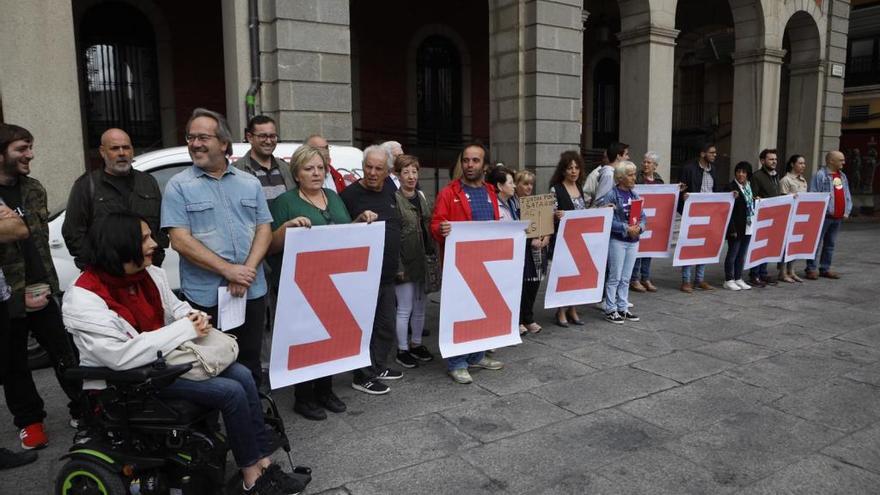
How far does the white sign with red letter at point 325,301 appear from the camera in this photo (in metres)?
3.87

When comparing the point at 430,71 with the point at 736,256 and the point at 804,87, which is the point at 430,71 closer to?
the point at 736,256

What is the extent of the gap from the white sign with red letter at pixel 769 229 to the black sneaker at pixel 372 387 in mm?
5758

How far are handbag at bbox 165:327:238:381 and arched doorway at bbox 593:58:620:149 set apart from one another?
722 inches

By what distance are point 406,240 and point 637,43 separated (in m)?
8.92

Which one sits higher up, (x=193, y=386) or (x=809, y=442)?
(x=193, y=386)

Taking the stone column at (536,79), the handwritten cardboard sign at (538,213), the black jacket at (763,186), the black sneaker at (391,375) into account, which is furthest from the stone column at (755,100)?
the black sneaker at (391,375)

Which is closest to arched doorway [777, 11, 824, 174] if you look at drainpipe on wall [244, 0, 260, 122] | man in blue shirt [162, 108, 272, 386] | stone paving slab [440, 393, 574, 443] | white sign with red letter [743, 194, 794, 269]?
white sign with red letter [743, 194, 794, 269]

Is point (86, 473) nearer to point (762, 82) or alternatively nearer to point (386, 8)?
point (386, 8)

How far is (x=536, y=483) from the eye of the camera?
128 inches

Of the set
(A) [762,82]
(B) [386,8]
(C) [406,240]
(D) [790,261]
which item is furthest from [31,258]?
(A) [762,82]

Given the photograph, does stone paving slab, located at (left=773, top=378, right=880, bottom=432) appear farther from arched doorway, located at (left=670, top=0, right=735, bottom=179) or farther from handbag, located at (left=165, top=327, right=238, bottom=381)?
arched doorway, located at (left=670, top=0, right=735, bottom=179)

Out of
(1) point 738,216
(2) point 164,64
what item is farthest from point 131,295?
(2) point 164,64

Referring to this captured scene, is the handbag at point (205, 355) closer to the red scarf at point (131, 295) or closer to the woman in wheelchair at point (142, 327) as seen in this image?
the woman in wheelchair at point (142, 327)

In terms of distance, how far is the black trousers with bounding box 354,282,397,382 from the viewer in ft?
15.2
